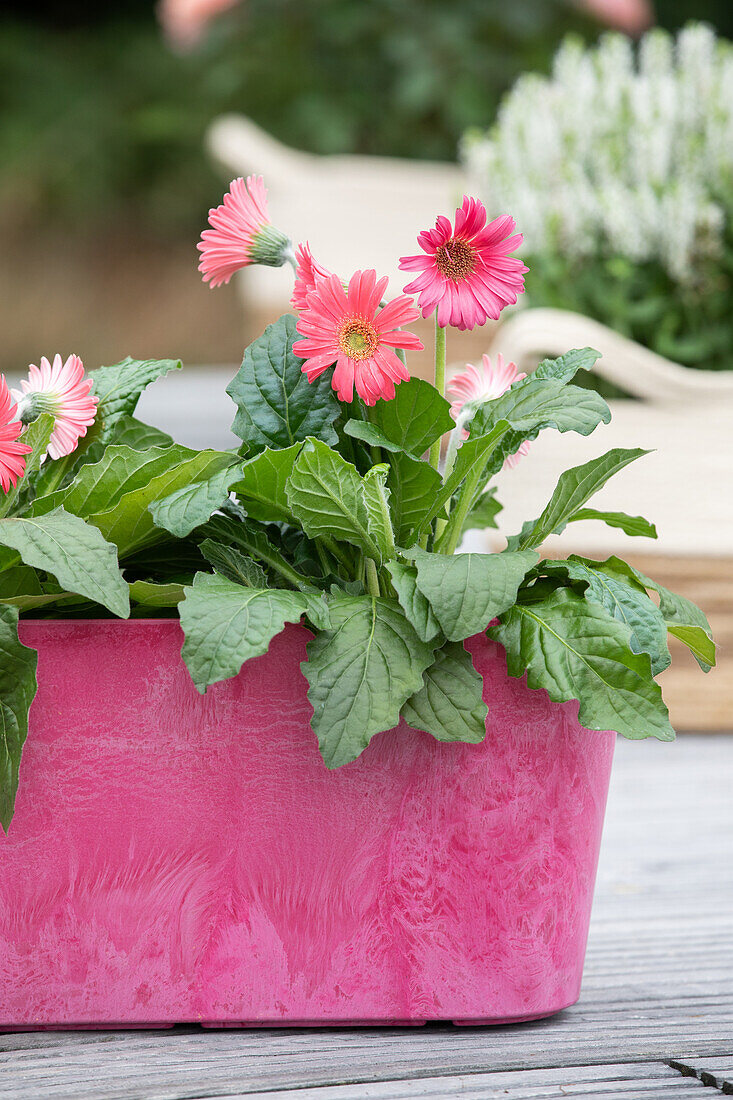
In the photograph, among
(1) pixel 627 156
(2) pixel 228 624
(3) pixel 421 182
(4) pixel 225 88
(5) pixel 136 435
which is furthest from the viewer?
(4) pixel 225 88

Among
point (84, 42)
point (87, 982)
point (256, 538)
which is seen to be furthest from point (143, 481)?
point (84, 42)

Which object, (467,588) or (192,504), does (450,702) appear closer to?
(467,588)

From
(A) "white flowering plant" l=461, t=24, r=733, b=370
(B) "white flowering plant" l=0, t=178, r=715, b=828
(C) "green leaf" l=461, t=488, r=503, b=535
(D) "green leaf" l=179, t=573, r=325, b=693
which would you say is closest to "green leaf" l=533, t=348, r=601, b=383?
(B) "white flowering plant" l=0, t=178, r=715, b=828

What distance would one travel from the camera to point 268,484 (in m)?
0.68

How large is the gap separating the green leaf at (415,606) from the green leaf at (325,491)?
4 cm

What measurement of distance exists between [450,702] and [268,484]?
157 mm

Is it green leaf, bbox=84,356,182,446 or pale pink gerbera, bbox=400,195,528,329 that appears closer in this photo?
pale pink gerbera, bbox=400,195,528,329

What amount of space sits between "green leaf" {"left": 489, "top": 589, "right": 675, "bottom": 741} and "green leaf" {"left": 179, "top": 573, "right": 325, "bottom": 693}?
0.40 ft

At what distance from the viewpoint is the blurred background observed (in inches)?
63.2

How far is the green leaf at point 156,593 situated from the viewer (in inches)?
26.1

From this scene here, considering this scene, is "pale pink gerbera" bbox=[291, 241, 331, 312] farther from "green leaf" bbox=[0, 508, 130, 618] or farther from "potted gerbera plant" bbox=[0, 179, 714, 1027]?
"green leaf" bbox=[0, 508, 130, 618]

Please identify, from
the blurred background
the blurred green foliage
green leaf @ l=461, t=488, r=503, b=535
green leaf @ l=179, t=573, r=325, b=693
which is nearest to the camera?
green leaf @ l=179, t=573, r=325, b=693

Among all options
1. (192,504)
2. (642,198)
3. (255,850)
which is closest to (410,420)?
(192,504)

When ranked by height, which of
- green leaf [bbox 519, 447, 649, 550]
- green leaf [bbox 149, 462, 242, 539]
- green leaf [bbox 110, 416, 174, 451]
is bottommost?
green leaf [bbox 149, 462, 242, 539]
